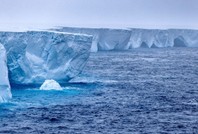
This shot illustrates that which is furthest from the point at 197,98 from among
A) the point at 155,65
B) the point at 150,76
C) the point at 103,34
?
the point at 103,34

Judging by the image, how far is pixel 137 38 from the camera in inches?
2115

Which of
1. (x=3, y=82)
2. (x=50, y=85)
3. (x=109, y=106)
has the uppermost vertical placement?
(x=3, y=82)

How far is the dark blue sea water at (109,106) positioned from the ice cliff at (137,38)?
1580 centimetres

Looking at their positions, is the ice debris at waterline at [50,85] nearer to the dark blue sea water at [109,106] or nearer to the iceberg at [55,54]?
the dark blue sea water at [109,106]

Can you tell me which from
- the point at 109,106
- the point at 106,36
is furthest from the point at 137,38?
the point at 109,106

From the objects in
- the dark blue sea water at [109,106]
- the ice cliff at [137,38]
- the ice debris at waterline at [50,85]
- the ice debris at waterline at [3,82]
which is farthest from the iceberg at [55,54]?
the ice cliff at [137,38]

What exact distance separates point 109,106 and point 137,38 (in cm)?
3393

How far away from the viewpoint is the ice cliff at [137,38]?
46625mm

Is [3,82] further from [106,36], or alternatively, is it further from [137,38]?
[137,38]

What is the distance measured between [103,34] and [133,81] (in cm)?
1947

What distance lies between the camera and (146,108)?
19766 millimetres

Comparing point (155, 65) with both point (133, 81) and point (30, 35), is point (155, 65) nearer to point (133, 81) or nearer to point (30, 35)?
point (133, 81)

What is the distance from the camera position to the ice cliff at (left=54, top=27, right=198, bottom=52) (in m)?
46.6

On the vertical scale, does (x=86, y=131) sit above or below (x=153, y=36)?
below
